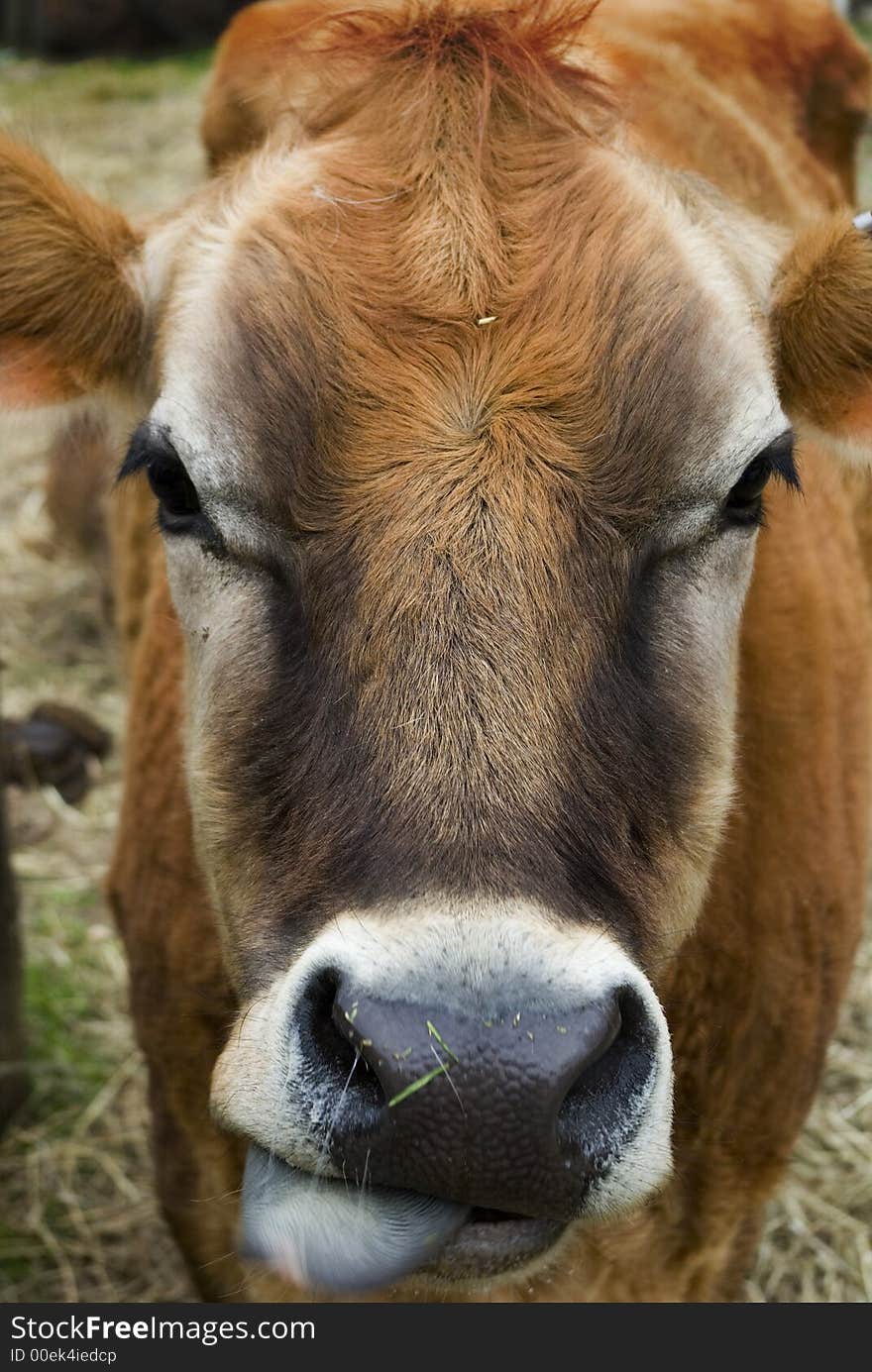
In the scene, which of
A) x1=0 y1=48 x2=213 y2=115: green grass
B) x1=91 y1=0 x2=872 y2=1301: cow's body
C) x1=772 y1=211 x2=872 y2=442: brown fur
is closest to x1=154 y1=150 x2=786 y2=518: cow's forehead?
x1=772 y1=211 x2=872 y2=442: brown fur

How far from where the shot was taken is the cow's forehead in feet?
7.83

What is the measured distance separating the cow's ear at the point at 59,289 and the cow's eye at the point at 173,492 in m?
0.43

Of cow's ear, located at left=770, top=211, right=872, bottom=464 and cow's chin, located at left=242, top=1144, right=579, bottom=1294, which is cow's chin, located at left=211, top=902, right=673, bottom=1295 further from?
cow's ear, located at left=770, top=211, right=872, bottom=464

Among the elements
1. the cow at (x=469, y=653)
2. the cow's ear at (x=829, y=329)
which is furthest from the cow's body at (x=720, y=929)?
the cow's ear at (x=829, y=329)

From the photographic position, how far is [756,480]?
263 centimetres

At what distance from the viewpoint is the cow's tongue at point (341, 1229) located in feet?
7.04

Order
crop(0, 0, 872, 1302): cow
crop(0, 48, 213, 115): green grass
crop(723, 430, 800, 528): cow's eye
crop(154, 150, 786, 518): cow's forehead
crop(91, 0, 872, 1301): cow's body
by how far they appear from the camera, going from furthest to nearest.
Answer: crop(0, 48, 213, 115): green grass, crop(91, 0, 872, 1301): cow's body, crop(723, 430, 800, 528): cow's eye, crop(154, 150, 786, 518): cow's forehead, crop(0, 0, 872, 1302): cow

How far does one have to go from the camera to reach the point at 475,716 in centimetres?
219

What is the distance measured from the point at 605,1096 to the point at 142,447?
1329mm

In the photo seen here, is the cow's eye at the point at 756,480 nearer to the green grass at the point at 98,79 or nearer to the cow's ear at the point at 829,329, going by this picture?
the cow's ear at the point at 829,329

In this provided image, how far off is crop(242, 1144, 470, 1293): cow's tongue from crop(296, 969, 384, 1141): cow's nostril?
0.14 m
